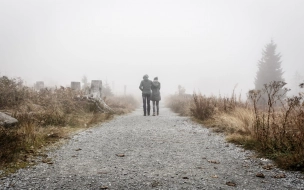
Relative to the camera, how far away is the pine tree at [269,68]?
1196 inches

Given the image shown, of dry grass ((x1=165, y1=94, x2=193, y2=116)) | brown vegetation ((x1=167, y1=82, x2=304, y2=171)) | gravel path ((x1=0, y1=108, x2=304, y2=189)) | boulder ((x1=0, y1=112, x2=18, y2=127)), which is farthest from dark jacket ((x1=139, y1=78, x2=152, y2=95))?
boulder ((x1=0, y1=112, x2=18, y2=127))

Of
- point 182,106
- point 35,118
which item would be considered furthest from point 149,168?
point 182,106

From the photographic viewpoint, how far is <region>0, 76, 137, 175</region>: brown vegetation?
382cm

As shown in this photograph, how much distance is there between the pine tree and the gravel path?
94.5 feet

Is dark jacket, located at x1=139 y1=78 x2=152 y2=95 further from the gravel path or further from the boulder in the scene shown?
the boulder

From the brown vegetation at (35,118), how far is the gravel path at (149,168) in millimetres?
419

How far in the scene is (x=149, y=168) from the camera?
11.8 feet

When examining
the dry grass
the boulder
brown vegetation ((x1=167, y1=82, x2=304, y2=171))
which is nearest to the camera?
brown vegetation ((x1=167, y1=82, x2=304, y2=171))

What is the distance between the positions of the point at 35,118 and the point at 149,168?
4.35 metres

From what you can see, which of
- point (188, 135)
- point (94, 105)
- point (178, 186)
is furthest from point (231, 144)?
point (94, 105)

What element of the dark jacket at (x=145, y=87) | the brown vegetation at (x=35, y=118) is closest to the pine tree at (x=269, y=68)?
the dark jacket at (x=145, y=87)

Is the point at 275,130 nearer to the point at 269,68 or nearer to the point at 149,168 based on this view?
the point at 149,168

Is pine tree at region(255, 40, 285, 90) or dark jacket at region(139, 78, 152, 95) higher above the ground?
pine tree at region(255, 40, 285, 90)

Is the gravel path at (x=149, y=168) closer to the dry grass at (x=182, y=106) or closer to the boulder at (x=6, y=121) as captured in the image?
the boulder at (x=6, y=121)
